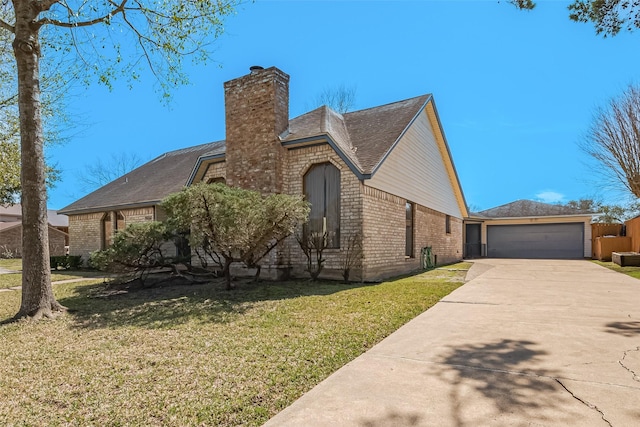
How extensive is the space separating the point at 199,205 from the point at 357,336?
13.9 ft

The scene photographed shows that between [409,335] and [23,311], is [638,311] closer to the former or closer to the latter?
[409,335]

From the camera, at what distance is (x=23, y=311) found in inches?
248

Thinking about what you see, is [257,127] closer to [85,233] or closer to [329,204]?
[329,204]

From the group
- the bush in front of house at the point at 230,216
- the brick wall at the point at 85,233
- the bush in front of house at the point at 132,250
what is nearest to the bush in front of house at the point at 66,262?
the brick wall at the point at 85,233

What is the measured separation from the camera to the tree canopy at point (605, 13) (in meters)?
6.57

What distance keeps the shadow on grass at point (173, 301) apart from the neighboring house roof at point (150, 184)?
5.94 meters

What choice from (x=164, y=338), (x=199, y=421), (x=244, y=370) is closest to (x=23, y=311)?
(x=164, y=338)

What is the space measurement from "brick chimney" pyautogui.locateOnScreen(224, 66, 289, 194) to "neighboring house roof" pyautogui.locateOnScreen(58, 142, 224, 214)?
419cm

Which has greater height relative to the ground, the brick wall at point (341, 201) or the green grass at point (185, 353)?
the brick wall at point (341, 201)

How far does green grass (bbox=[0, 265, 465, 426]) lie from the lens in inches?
114

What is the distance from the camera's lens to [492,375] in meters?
3.47

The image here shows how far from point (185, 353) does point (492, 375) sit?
3.22m

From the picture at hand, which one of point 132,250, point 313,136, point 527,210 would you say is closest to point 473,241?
point 527,210

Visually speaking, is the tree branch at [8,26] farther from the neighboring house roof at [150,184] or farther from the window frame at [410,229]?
the window frame at [410,229]
